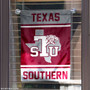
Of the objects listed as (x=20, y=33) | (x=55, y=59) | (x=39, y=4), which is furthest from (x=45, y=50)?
(x=39, y=4)

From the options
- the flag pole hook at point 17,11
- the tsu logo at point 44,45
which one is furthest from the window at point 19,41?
the tsu logo at point 44,45

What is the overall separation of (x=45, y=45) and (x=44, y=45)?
2 cm

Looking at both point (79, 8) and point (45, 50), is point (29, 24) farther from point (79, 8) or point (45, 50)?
point (79, 8)

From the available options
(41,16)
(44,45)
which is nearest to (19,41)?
(44,45)

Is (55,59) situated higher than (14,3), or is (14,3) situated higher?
(14,3)

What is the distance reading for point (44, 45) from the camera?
4.84m

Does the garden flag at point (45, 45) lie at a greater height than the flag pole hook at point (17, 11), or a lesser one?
lesser

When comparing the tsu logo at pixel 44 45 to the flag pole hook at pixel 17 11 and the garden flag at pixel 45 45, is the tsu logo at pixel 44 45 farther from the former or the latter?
the flag pole hook at pixel 17 11

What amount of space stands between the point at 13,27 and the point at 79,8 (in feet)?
4.39

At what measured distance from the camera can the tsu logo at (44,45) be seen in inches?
190

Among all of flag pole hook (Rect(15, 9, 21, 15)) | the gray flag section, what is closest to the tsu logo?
the gray flag section

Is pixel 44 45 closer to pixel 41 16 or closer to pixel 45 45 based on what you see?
pixel 45 45

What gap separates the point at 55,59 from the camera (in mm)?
4797
